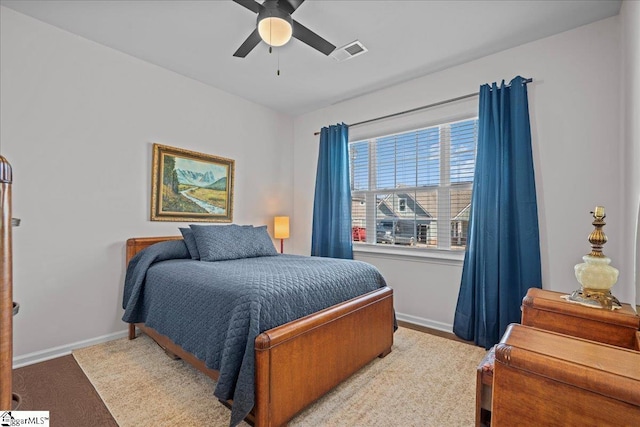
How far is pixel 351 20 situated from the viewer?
2285 millimetres

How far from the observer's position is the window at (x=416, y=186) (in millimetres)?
3008

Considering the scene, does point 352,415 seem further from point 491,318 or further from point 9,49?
point 9,49

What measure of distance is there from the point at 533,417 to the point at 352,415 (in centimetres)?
106

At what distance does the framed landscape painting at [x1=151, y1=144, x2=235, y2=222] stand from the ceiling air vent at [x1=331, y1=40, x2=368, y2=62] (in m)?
1.76

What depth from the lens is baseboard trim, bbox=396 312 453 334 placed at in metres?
2.99

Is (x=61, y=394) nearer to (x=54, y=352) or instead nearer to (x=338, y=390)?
(x=54, y=352)

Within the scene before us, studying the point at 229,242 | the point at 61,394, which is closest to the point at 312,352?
the point at 229,242

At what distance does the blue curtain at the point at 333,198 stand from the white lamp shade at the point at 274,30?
6.24ft

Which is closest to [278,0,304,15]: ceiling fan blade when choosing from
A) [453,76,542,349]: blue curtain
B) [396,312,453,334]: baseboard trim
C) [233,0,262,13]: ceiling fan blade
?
[233,0,262,13]: ceiling fan blade

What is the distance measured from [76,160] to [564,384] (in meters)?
3.37

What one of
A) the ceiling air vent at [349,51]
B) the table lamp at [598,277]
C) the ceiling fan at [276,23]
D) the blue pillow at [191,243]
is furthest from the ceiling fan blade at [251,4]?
the table lamp at [598,277]

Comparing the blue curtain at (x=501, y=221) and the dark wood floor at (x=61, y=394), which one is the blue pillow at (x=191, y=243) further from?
the blue curtain at (x=501, y=221)

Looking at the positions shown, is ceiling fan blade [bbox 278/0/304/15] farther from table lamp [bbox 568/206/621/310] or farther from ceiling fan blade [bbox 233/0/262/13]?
table lamp [bbox 568/206/621/310]

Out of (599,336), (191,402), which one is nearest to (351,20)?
(599,336)
